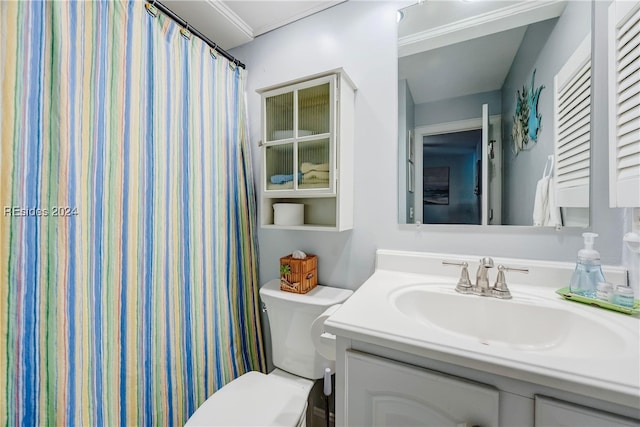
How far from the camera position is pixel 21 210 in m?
0.72

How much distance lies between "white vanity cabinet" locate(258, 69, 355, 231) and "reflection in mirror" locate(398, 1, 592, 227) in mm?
241

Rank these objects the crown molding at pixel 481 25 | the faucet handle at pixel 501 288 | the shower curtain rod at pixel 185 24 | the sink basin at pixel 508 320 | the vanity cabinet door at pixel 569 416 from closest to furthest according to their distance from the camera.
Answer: the vanity cabinet door at pixel 569 416
the sink basin at pixel 508 320
the faucet handle at pixel 501 288
the crown molding at pixel 481 25
the shower curtain rod at pixel 185 24

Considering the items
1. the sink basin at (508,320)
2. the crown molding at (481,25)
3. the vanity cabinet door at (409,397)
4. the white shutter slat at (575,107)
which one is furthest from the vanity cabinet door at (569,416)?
the crown molding at (481,25)

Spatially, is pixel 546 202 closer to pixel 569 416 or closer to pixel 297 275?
pixel 569 416

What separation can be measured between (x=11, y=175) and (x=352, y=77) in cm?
122

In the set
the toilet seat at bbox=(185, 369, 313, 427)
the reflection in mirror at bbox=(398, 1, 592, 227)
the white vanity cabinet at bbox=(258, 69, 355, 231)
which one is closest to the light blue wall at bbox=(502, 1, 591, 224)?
the reflection in mirror at bbox=(398, 1, 592, 227)

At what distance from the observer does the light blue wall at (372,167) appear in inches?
34.2

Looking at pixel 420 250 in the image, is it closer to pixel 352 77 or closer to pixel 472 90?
pixel 472 90

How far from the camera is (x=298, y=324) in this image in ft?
3.84

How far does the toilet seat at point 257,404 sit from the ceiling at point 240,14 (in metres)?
1.70

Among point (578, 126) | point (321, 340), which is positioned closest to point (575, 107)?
point (578, 126)

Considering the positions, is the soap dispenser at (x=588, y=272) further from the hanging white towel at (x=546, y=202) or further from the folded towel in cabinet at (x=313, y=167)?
the folded towel in cabinet at (x=313, y=167)

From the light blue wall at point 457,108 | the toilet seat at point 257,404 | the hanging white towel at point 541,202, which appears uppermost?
the light blue wall at point 457,108

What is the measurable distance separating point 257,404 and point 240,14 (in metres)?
1.77
